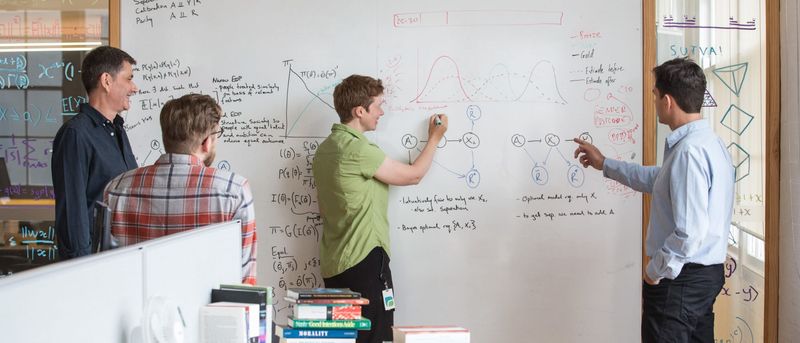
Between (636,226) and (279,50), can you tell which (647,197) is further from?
(279,50)

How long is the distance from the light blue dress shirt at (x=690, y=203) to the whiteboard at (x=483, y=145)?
0.84 metres

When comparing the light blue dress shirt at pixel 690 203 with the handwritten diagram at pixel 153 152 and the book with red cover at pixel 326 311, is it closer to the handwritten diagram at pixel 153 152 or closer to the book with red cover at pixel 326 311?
the book with red cover at pixel 326 311

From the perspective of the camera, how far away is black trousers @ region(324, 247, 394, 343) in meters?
3.57

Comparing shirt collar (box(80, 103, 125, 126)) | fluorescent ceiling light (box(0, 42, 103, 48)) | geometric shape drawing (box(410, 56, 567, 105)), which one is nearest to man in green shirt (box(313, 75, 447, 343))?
geometric shape drawing (box(410, 56, 567, 105))

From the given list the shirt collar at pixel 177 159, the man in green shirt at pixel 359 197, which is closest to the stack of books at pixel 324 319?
the shirt collar at pixel 177 159

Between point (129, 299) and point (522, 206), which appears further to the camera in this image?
point (522, 206)

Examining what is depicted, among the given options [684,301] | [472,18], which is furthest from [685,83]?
[472,18]

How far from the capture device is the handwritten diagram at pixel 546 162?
390cm

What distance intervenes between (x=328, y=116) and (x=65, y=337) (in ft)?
9.10

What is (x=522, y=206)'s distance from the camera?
12.8 ft

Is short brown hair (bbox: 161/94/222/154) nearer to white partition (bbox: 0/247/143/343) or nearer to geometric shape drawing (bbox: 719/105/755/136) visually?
white partition (bbox: 0/247/143/343)

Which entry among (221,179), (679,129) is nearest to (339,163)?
(221,179)

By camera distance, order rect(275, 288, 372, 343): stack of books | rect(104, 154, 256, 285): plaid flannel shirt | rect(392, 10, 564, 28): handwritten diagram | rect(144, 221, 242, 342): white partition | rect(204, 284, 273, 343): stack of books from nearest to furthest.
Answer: rect(144, 221, 242, 342): white partition → rect(204, 284, 273, 343): stack of books → rect(275, 288, 372, 343): stack of books → rect(104, 154, 256, 285): plaid flannel shirt → rect(392, 10, 564, 28): handwritten diagram

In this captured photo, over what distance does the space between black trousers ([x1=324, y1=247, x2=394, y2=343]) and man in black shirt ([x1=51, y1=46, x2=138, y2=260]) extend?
111 cm
